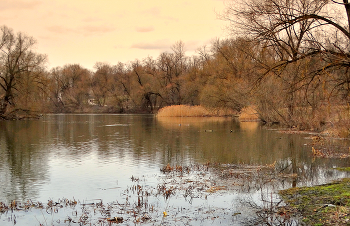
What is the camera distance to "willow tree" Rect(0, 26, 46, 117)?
4753 centimetres

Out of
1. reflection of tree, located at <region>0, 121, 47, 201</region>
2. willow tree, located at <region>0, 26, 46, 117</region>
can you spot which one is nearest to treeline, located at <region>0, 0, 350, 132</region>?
willow tree, located at <region>0, 26, 46, 117</region>

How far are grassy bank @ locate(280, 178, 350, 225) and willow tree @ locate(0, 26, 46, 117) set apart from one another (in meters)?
45.3

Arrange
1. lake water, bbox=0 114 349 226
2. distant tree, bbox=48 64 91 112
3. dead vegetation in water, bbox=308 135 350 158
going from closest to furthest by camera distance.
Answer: lake water, bbox=0 114 349 226, dead vegetation in water, bbox=308 135 350 158, distant tree, bbox=48 64 91 112

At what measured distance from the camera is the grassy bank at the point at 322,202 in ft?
23.9

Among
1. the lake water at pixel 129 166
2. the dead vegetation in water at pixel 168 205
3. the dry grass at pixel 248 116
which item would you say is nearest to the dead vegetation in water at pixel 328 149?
the lake water at pixel 129 166

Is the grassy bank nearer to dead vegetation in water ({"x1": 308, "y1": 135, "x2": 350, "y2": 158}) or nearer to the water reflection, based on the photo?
the water reflection

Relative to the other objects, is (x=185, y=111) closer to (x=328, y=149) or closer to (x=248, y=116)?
(x=248, y=116)

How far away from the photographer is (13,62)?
4878 cm

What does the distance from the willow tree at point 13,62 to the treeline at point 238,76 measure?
123mm

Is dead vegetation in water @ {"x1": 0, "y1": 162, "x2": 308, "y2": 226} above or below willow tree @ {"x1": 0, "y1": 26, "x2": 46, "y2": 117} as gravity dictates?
below

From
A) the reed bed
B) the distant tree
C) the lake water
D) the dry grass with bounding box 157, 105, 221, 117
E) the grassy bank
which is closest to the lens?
the grassy bank

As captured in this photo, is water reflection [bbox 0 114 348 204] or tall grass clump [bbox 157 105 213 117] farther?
tall grass clump [bbox 157 105 213 117]

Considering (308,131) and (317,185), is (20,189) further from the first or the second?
(308,131)

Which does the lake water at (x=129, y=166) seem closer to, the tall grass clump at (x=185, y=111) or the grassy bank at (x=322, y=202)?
the grassy bank at (x=322, y=202)
